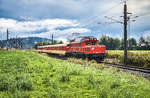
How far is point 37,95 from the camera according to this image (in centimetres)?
459

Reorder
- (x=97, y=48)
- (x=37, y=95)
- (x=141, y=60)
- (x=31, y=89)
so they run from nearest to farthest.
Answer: (x=37, y=95)
(x=31, y=89)
(x=141, y=60)
(x=97, y=48)

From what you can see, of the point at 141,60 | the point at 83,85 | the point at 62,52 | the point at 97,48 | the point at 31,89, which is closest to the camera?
the point at 31,89

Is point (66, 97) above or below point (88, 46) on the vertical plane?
below

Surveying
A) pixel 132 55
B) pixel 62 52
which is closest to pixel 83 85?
pixel 132 55

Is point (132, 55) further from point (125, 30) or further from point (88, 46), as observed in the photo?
point (88, 46)

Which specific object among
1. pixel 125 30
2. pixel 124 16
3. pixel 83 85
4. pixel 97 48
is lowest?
pixel 83 85

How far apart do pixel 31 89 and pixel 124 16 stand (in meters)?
16.9

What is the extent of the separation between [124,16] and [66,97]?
17.2 meters

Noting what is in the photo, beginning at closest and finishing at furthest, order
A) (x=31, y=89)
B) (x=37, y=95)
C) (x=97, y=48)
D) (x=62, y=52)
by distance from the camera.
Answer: (x=37, y=95)
(x=31, y=89)
(x=97, y=48)
(x=62, y=52)

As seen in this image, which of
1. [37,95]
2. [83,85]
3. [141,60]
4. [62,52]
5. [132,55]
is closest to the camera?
[37,95]

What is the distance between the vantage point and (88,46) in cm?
2156

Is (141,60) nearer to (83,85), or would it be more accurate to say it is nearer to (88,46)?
(88,46)

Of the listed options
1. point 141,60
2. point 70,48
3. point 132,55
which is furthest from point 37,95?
point 70,48

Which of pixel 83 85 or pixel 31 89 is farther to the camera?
pixel 83 85
